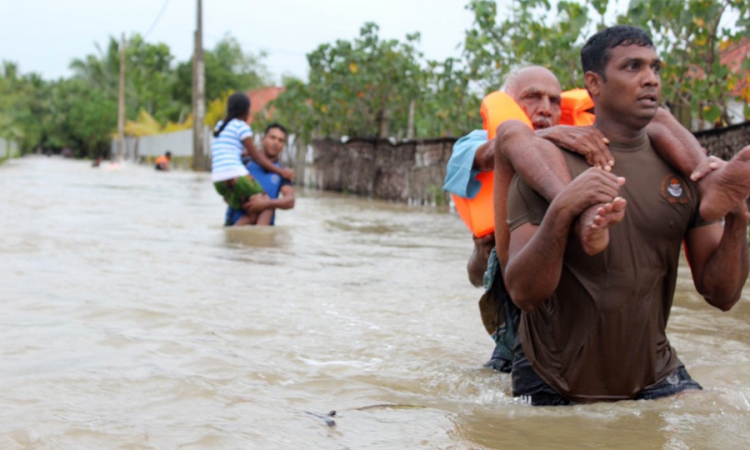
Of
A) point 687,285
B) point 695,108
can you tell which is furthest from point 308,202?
point 687,285

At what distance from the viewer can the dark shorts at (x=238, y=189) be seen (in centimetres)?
930

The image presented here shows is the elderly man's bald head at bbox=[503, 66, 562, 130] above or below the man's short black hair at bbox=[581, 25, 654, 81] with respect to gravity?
below

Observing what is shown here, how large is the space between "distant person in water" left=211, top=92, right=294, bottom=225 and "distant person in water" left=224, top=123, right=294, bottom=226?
7 centimetres

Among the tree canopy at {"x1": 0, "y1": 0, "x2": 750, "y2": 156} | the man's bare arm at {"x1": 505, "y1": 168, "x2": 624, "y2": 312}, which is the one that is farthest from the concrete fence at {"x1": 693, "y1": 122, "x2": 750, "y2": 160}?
the man's bare arm at {"x1": 505, "y1": 168, "x2": 624, "y2": 312}

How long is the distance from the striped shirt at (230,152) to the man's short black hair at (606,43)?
639 centimetres

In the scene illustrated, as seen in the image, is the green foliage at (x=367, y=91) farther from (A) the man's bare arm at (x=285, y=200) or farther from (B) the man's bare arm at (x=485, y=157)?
(B) the man's bare arm at (x=485, y=157)

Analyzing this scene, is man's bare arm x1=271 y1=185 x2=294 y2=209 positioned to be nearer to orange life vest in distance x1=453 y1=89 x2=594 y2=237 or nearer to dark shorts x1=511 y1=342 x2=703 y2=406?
orange life vest in distance x1=453 y1=89 x2=594 y2=237

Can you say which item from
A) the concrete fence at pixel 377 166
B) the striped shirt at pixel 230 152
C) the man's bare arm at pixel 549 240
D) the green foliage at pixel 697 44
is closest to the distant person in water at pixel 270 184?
the striped shirt at pixel 230 152

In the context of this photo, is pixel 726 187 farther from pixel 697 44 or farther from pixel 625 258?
pixel 697 44

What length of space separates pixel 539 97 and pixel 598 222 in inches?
50.8

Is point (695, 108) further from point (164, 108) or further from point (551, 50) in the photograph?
point (164, 108)

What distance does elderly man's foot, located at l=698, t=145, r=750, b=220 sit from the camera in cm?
280

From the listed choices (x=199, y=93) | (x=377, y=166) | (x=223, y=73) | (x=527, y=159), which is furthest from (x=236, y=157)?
(x=223, y=73)

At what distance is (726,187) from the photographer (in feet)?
9.47
